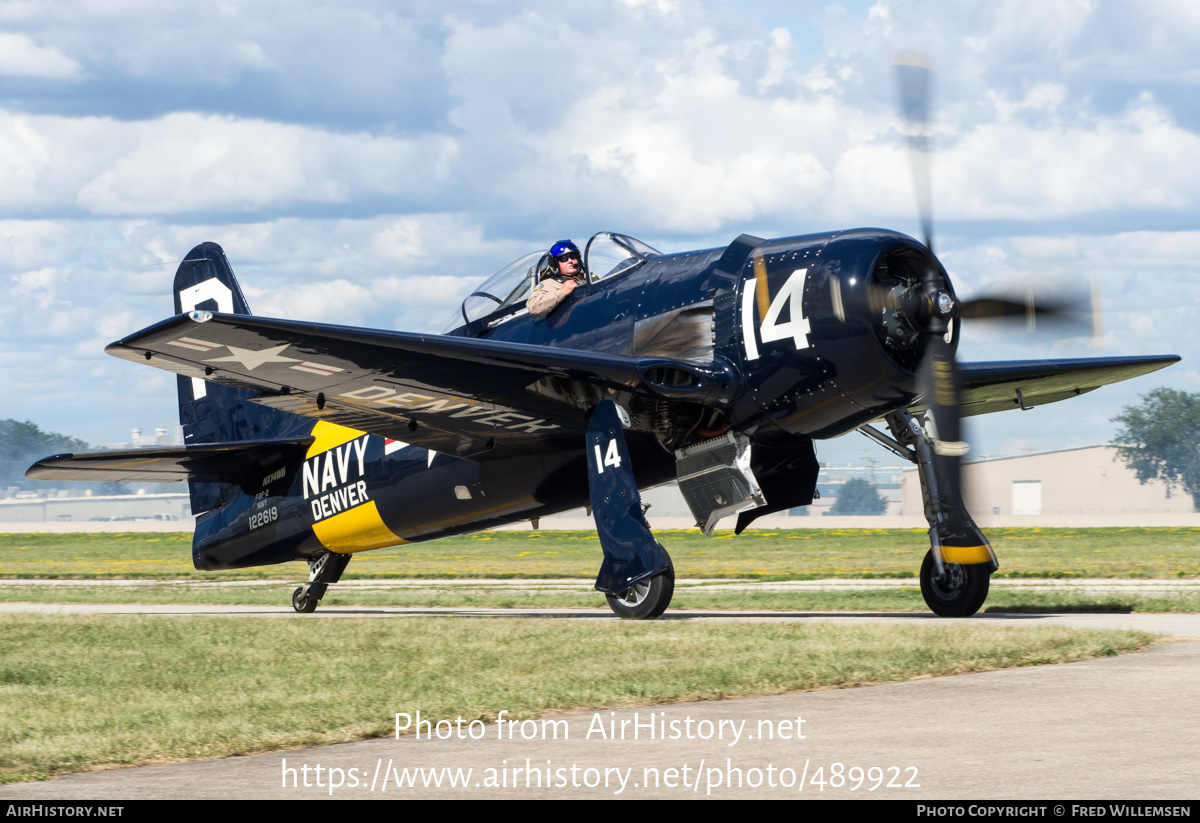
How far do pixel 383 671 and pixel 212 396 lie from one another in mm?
11623

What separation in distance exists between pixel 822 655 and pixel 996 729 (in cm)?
281

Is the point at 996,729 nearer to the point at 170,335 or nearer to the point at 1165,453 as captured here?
the point at 170,335

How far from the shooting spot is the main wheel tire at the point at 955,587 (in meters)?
13.0

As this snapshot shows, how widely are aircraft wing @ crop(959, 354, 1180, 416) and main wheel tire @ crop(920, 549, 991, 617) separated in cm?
217

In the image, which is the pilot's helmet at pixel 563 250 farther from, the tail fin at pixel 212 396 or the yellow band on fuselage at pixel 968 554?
the tail fin at pixel 212 396

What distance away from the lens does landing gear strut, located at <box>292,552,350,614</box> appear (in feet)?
59.9

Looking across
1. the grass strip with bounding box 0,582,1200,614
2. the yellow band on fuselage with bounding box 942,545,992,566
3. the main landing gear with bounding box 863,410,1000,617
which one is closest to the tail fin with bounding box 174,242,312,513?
the grass strip with bounding box 0,582,1200,614

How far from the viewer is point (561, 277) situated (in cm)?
1399

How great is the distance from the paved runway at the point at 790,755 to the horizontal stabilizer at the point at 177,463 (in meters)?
9.33

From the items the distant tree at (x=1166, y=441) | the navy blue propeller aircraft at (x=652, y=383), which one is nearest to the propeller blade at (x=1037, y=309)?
the navy blue propeller aircraft at (x=652, y=383)

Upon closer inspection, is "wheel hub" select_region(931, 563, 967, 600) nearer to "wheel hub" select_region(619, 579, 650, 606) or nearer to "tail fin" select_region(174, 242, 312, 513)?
"wheel hub" select_region(619, 579, 650, 606)

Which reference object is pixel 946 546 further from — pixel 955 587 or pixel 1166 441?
pixel 1166 441

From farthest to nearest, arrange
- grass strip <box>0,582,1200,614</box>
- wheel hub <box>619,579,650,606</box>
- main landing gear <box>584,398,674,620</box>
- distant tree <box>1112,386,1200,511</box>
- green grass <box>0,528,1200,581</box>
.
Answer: distant tree <box>1112,386,1200,511</box>, green grass <box>0,528,1200,581</box>, grass strip <box>0,582,1200,614</box>, wheel hub <box>619,579,650,606</box>, main landing gear <box>584,398,674,620</box>

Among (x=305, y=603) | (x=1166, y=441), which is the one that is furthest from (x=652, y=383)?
(x=1166, y=441)
